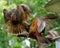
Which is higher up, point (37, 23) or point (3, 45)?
point (37, 23)

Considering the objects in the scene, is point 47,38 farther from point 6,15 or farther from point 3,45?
point 3,45

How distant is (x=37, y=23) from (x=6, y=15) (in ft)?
0.27

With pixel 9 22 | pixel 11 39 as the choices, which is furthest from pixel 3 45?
pixel 9 22

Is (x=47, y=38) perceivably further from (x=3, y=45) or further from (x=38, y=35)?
(x=3, y=45)

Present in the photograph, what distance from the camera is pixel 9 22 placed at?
49 centimetres

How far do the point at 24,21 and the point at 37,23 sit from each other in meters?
0.04

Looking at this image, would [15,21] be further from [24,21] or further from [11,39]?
[11,39]

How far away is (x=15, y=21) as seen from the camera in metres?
0.49

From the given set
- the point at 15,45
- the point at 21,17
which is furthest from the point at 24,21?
the point at 15,45

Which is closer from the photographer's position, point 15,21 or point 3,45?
point 15,21

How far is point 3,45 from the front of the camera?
1730 millimetres

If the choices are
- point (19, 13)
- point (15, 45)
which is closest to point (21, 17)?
point (19, 13)

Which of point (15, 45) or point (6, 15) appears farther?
point (15, 45)

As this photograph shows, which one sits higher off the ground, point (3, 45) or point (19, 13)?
point (19, 13)
